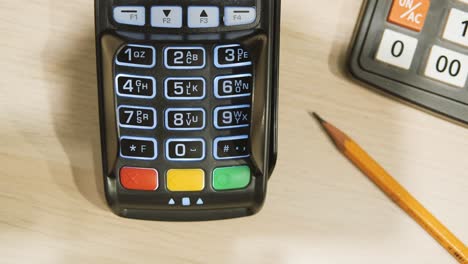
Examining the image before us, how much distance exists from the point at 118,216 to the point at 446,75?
0.24 metres

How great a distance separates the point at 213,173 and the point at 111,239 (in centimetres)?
9

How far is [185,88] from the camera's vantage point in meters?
0.36

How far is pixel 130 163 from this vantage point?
36cm

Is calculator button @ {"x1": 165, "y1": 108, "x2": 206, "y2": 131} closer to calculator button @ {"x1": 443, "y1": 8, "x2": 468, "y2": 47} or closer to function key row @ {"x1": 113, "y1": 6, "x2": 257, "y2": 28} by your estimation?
function key row @ {"x1": 113, "y1": 6, "x2": 257, "y2": 28}

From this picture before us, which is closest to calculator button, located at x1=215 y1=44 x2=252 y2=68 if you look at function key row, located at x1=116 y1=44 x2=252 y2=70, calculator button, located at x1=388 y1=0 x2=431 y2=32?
function key row, located at x1=116 y1=44 x2=252 y2=70

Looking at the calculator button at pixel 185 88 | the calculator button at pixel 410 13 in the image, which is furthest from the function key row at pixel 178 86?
the calculator button at pixel 410 13

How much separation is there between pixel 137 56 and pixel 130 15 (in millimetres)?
25

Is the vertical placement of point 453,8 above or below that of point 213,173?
above

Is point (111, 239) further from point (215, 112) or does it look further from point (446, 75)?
point (446, 75)

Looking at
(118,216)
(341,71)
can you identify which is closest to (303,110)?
(341,71)

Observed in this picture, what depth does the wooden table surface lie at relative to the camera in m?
0.39

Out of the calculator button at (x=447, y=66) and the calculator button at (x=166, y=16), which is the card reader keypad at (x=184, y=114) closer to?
the calculator button at (x=166, y=16)

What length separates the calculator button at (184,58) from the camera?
13.9 inches

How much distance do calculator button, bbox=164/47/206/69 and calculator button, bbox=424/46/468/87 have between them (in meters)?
0.15
